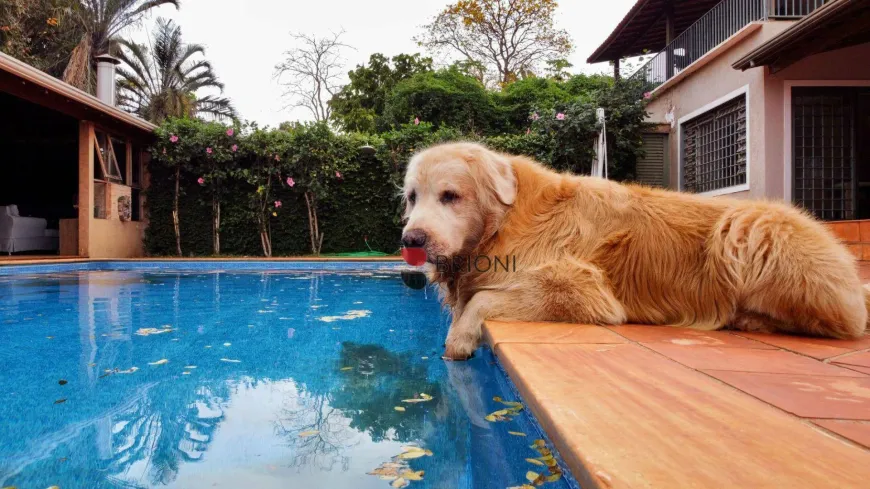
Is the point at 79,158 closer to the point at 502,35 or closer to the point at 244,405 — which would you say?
the point at 244,405

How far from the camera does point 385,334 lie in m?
3.64

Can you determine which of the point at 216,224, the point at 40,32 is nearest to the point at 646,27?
the point at 216,224

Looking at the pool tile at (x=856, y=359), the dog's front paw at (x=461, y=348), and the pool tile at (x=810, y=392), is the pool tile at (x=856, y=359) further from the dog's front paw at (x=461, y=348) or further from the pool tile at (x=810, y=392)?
the dog's front paw at (x=461, y=348)

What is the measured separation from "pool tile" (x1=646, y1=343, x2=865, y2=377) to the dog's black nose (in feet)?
3.61

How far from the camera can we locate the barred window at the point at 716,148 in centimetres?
1051

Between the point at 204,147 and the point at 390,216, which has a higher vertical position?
the point at 204,147

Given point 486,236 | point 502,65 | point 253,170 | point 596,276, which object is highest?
point 502,65

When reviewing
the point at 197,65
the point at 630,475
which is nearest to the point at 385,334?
the point at 630,475

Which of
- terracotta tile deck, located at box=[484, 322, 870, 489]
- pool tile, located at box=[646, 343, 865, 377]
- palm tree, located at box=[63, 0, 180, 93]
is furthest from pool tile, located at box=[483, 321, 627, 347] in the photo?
palm tree, located at box=[63, 0, 180, 93]

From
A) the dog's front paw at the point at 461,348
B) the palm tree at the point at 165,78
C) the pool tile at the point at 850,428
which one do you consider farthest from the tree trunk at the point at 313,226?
the palm tree at the point at 165,78

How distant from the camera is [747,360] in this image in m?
1.76

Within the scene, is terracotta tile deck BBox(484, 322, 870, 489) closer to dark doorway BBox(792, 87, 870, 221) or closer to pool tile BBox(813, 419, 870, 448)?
pool tile BBox(813, 419, 870, 448)

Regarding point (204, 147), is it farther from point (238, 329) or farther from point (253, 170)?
point (238, 329)

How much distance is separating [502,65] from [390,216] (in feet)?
48.9
